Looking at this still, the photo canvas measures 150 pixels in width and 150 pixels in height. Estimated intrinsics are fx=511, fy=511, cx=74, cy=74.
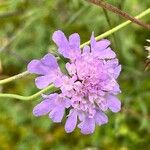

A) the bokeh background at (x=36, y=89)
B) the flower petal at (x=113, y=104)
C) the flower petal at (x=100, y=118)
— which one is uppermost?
the flower petal at (x=113, y=104)

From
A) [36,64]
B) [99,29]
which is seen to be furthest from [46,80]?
[99,29]

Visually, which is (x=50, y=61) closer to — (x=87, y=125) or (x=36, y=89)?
(x=87, y=125)

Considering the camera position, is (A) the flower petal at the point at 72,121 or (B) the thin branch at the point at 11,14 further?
(B) the thin branch at the point at 11,14

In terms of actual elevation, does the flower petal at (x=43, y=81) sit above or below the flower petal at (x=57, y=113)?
above

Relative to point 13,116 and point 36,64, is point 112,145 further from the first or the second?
point 36,64

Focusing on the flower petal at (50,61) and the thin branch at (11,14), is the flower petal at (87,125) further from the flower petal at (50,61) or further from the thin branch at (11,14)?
the thin branch at (11,14)

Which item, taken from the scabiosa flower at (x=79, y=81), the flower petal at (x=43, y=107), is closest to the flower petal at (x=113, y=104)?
the scabiosa flower at (x=79, y=81)

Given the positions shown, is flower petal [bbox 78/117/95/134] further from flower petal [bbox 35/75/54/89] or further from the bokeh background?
the bokeh background
